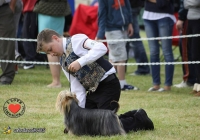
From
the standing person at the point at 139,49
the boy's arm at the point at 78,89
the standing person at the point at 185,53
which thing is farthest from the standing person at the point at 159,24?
the boy's arm at the point at 78,89

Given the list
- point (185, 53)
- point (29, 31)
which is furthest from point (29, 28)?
point (185, 53)

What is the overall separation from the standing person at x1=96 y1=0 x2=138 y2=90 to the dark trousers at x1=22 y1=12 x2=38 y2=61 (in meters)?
2.38

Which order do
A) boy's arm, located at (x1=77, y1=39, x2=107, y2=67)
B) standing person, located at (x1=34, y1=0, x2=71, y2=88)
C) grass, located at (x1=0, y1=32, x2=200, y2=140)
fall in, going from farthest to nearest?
standing person, located at (x1=34, y1=0, x2=71, y2=88) → grass, located at (x1=0, y1=32, x2=200, y2=140) → boy's arm, located at (x1=77, y1=39, x2=107, y2=67)

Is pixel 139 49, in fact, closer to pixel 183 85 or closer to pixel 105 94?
pixel 183 85

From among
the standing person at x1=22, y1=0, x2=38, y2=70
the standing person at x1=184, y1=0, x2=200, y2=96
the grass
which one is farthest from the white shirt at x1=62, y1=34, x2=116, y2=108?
the standing person at x1=22, y1=0, x2=38, y2=70

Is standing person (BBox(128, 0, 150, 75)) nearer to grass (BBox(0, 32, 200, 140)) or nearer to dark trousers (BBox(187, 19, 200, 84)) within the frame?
grass (BBox(0, 32, 200, 140))

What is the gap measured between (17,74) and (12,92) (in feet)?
6.49

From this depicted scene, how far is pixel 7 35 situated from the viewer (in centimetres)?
780

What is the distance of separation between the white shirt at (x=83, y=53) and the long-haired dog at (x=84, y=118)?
343mm

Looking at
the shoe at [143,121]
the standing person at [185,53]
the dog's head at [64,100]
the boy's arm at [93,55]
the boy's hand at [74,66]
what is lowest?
the standing person at [185,53]

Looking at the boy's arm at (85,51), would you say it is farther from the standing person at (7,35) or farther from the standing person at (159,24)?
the standing person at (7,35)

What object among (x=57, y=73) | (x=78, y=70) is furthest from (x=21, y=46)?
(x=78, y=70)

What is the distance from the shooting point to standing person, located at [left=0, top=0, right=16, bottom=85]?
25.3 feet

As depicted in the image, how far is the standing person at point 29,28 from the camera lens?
9.77 meters
